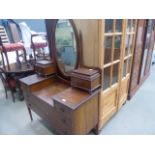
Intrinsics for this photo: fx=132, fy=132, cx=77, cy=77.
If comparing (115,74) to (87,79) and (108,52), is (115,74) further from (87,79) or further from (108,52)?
(87,79)

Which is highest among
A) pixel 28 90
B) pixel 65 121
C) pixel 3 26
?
pixel 3 26

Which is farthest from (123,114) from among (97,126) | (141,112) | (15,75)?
(15,75)

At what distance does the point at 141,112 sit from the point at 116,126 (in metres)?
0.61

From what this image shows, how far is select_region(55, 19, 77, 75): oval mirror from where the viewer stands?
5.34 ft

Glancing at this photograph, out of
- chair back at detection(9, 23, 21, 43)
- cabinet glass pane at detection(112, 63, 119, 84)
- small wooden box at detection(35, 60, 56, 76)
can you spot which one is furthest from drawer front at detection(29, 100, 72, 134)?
chair back at detection(9, 23, 21, 43)

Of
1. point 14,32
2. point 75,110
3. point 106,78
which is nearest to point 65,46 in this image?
point 106,78

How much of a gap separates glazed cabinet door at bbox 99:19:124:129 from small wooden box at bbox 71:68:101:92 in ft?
0.55

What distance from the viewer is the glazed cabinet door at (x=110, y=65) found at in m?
1.52

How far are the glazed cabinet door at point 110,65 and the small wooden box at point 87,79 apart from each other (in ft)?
0.55

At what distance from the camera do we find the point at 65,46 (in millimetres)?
1823

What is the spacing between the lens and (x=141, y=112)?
229 centimetres

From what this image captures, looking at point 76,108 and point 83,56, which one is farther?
point 83,56

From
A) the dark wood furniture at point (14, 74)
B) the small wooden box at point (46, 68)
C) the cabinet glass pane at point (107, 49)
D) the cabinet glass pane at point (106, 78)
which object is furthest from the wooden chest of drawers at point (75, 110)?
the dark wood furniture at point (14, 74)

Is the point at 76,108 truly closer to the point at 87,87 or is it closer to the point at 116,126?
the point at 87,87
